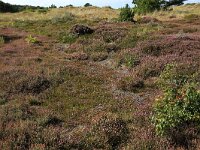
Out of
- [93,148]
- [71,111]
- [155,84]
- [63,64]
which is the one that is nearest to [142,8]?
[63,64]

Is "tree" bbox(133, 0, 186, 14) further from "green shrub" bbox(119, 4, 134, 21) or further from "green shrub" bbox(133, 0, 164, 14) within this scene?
"green shrub" bbox(119, 4, 134, 21)

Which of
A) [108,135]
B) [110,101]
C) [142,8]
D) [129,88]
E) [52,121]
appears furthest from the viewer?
[142,8]

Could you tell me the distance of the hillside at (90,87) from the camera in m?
10.7

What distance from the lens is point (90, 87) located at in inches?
664

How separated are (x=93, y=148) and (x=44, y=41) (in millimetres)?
20112

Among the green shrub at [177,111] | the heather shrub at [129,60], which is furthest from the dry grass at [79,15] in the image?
the green shrub at [177,111]

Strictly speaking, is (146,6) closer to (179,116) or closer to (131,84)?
(131,84)

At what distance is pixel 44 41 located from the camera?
2952cm

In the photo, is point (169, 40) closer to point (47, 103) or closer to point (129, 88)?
point (129, 88)

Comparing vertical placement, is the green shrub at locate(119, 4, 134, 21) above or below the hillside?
above

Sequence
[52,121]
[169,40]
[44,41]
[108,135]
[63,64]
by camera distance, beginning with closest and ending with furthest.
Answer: [108,135], [52,121], [63,64], [169,40], [44,41]

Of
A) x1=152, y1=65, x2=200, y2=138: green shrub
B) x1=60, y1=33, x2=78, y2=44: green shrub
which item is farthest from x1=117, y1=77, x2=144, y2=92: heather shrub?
x1=60, y1=33, x2=78, y2=44: green shrub

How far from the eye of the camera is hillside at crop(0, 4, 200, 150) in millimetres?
10672

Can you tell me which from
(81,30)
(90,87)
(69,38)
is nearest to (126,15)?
(81,30)
